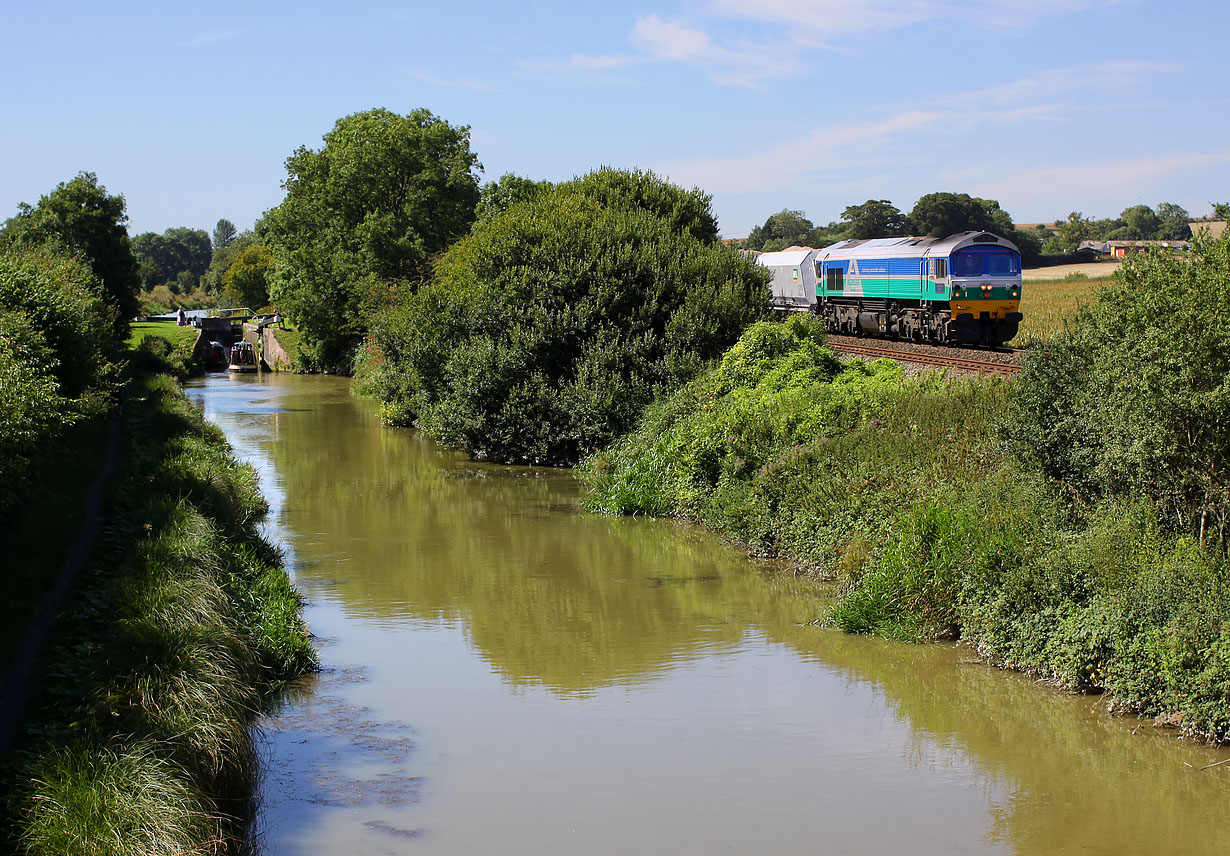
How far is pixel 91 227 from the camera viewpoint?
51.5 metres

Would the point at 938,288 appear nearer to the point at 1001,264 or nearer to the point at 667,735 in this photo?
the point at 1001,264

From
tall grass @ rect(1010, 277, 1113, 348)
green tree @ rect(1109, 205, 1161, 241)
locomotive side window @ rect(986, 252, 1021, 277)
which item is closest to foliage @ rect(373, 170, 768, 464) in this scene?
locomotive side window @ rect(986, 252, 1021, 277)

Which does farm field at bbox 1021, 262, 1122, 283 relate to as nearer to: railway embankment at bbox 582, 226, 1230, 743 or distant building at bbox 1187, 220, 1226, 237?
railway embankment at bbox 582, 226, 1230, 743

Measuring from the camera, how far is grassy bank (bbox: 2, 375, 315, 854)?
731 cm

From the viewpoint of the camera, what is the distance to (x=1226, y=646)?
9.83 m

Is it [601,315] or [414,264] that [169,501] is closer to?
[601,315]

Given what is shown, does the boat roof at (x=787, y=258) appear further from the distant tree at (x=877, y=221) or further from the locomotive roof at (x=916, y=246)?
the distant tree at (x=877, y=221)

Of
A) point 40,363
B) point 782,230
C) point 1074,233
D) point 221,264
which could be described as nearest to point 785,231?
point 782,230

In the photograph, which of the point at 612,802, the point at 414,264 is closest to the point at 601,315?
the point at 612,802

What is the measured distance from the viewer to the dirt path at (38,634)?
889cm

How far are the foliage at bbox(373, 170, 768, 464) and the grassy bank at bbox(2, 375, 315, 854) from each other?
455 inches

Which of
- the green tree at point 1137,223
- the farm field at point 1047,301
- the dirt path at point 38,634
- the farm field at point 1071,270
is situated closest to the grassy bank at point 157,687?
the dirt path at point 38,634

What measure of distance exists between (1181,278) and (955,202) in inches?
2927

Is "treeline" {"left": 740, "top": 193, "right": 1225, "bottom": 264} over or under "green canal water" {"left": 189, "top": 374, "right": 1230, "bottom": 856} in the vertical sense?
over
